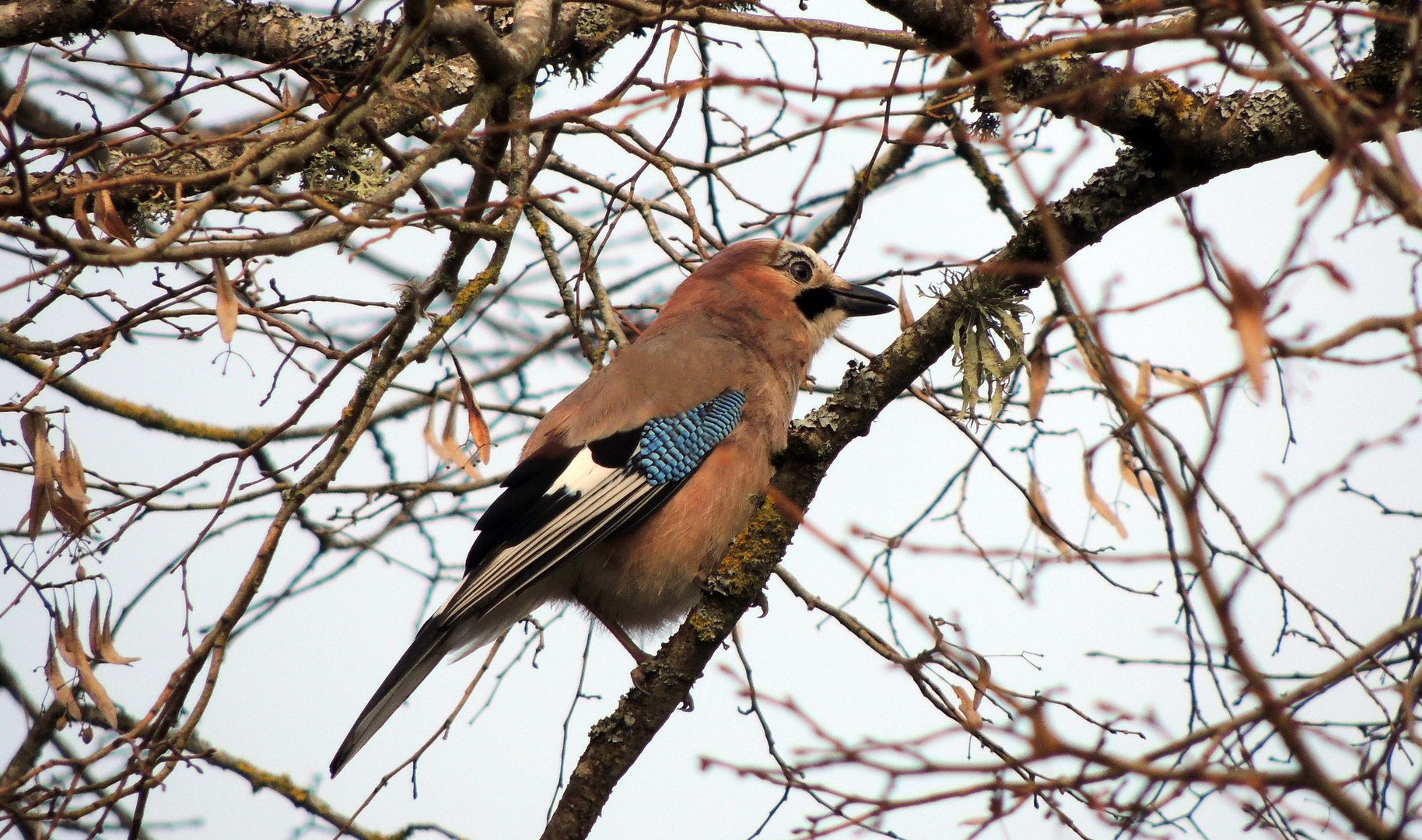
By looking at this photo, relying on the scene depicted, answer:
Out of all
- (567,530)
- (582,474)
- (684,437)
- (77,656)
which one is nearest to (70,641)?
(77,656)

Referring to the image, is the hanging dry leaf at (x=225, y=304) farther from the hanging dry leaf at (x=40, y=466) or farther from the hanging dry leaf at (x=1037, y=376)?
the hanging dry leaf at (x=1037, y=376)

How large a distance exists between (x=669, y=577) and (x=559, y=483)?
1.82 ft

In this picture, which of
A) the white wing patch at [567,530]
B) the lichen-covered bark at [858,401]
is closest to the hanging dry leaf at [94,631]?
the white wing patch at [567,530]

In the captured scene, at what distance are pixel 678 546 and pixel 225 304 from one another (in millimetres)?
1967

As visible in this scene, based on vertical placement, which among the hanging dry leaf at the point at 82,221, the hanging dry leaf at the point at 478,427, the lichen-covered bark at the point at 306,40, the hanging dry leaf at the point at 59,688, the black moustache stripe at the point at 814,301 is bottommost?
the hanging dry leaf at the point at 59,688

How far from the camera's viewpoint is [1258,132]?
Result: 342 centimetres

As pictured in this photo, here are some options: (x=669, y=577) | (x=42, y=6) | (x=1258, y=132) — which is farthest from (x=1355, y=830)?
(x=42, y=6)

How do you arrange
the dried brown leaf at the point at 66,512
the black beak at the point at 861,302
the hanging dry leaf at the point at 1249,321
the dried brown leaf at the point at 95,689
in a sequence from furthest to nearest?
1. the black beak at the point at 861,302
2. the dried brown leaf at the point at 66,512
3. the dried brown leaf at the point at 95,689
4. the hanging dry leaf at the point at 1249,321

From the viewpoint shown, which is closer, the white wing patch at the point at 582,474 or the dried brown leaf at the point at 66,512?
the dried brown leaf at the point at 66,512

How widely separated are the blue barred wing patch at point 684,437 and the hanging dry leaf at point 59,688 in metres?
2.00

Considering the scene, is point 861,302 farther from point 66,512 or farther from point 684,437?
point 66,512

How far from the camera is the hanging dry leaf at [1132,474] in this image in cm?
408

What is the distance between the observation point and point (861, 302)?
5.19m

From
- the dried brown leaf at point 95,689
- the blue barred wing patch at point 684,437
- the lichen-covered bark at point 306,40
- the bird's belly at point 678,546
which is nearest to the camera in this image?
the dried brown leaf at point 95,689
